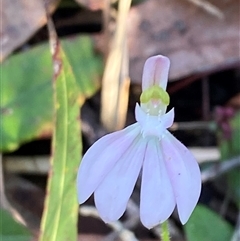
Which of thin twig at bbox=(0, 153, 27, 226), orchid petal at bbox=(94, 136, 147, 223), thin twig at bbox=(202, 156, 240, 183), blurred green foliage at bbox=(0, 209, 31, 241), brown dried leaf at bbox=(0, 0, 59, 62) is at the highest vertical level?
orchid petal at bbox=(94, 136, 147, 223)

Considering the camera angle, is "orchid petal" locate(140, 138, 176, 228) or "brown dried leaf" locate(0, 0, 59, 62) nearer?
"orchid petal" locate(140, 138, 176, 228)

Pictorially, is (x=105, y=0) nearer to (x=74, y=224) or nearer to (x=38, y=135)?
(x=38, y=135)

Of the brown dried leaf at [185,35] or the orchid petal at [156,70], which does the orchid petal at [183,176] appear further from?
the brown dried leaf at [185,35]

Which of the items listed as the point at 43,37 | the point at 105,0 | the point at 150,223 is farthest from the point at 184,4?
the point at 150,223

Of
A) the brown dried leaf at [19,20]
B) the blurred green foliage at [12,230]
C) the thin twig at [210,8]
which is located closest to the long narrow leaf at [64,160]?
the blurred green foliage at [12,230]

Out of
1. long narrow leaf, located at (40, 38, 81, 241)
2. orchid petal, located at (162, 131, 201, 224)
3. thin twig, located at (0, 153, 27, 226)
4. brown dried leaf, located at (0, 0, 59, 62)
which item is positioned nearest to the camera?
orchid petal, located at (162, 131, 201, 224)

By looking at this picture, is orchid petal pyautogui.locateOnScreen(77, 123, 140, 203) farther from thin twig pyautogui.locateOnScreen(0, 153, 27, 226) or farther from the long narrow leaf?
thin twig pyautogui.locateOnScreen(0, 153, 27, 226)

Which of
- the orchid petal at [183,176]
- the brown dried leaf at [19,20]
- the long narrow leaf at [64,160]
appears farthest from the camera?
the brown dried leaf at [19,20]

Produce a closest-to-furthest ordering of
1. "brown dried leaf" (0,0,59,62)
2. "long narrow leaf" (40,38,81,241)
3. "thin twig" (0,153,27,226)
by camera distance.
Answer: "long narrow leaf" (40,38,81,241) → "thin twig" (0,153,27,226) → "brown dried leaf" (0,0,59,62)

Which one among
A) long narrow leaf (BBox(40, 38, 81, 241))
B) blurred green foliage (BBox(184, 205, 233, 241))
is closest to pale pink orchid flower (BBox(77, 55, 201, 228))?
long narrow leaf (BBox(40, 38, 81, 241))
